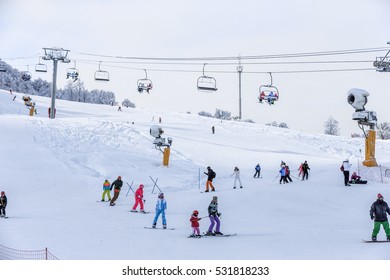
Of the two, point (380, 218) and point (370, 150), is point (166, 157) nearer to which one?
point (370, 150)

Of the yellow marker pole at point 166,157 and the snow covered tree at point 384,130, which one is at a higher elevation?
the snow covered tree at point 384,130

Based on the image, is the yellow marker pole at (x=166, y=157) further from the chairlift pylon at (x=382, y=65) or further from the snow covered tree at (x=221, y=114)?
the snow covered tree at (x=221, y=114)

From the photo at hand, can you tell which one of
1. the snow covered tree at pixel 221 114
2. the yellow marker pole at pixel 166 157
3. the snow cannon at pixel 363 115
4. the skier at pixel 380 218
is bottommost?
the skier at pixel 380 218

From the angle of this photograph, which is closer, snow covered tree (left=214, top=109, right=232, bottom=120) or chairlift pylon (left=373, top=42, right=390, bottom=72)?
chairlift pylon (left=373, top=42, right=390, bottom=72)

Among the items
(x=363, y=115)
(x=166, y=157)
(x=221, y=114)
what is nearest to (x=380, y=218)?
(x=363, y=115)

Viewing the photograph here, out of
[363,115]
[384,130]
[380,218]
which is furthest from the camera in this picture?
[384,130]

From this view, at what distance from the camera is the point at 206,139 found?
155 ft

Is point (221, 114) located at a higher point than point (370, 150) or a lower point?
higher

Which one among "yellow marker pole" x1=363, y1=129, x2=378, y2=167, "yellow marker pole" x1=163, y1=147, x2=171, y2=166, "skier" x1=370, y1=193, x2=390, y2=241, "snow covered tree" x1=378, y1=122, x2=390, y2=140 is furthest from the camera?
"snow covered tree" x1=378, y1=122, x2=390, y2=140

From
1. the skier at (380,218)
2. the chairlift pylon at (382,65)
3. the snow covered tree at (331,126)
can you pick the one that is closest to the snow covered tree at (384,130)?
the snow covered tree at (331,126)

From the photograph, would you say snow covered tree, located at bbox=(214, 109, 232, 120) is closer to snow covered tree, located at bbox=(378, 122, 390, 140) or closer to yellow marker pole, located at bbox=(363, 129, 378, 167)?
snow covered tree, located at bbox=(378, 122, 390, 140)

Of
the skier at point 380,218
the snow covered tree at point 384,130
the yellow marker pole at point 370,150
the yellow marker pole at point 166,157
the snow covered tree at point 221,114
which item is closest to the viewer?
the skier at point 380,218

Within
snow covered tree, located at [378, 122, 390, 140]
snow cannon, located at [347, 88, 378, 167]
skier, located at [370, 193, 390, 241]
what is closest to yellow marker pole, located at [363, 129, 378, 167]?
snow cannon, located at [347, 88, 378, 167]
